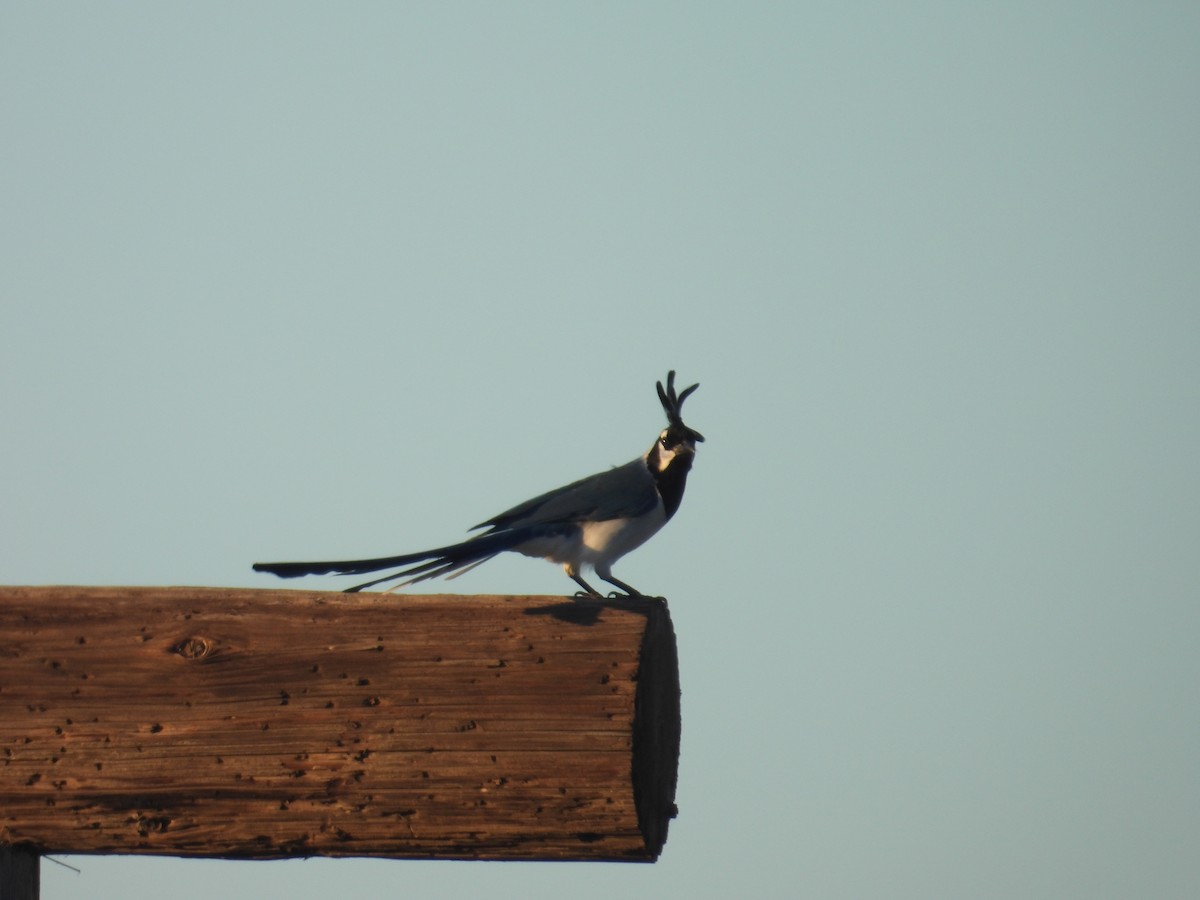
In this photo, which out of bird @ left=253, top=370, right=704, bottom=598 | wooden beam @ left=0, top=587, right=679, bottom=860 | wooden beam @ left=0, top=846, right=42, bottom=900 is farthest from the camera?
bird @ left=253, top=370, right=704, bottom=598

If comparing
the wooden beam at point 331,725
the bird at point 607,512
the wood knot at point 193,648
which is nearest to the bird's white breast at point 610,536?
the bird at point 607,512

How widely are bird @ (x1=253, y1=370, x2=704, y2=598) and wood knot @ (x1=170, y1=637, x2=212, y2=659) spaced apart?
2311 millimetres

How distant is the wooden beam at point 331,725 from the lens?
8.28 ft

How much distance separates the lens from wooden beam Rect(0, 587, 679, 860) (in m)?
2.52

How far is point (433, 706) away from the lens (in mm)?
2596

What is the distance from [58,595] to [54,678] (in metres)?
0.16

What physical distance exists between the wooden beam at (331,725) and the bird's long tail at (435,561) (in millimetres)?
208

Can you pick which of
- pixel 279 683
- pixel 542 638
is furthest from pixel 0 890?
pixel 542 638

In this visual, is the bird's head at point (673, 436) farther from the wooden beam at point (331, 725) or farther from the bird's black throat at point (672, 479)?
the wooden beam at point (331, 725)

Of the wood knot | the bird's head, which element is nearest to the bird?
the bird's head

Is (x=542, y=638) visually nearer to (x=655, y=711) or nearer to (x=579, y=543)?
(x=655, y=711)

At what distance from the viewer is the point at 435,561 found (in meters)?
4.41

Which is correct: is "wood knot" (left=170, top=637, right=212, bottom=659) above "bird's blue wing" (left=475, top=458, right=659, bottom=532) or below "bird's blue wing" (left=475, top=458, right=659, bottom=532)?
below

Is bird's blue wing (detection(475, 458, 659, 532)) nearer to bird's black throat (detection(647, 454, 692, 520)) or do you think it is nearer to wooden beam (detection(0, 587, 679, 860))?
bird's black throat (detection(647, 454, 692, 520))
